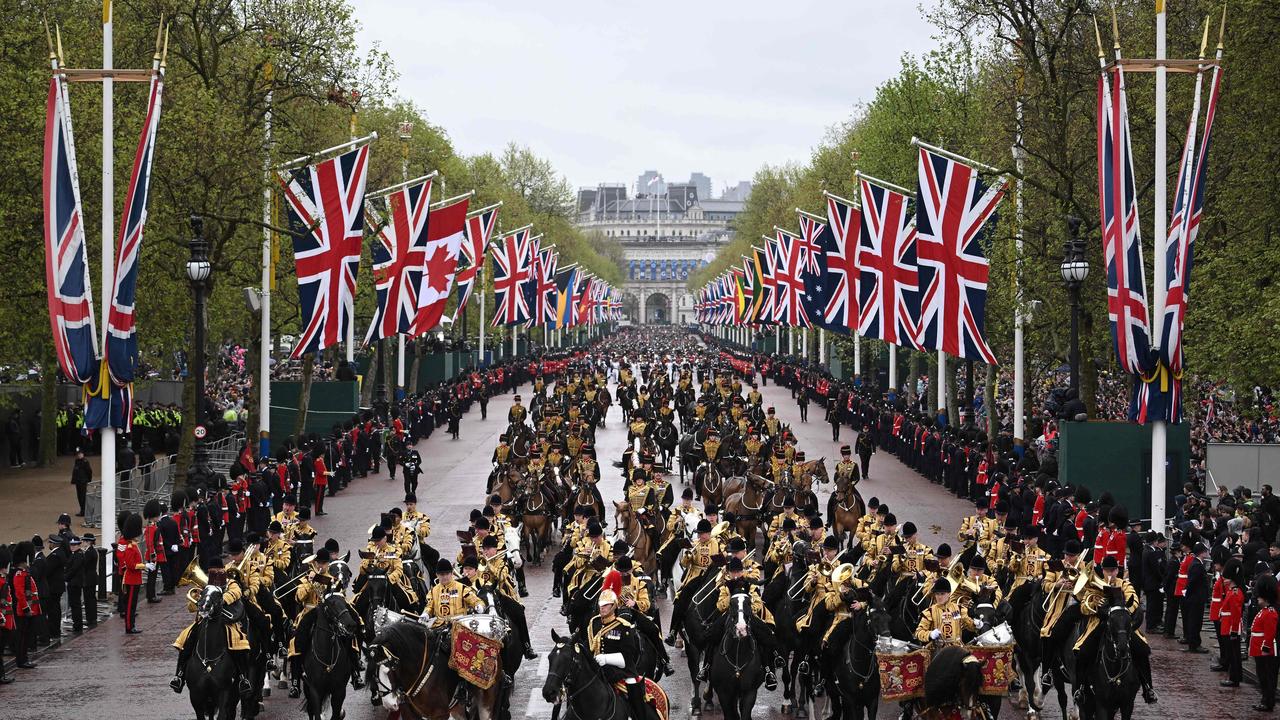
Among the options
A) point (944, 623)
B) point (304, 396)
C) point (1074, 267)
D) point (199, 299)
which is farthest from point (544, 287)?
point (944, 623)

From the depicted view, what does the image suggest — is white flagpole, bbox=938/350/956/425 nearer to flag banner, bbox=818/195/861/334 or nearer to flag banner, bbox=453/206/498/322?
flag banner, bbox=818/195/861/334

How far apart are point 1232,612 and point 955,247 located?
11239 millimetres

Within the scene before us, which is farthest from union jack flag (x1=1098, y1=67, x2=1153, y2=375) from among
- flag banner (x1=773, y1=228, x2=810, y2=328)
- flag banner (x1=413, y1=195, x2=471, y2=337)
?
flag banner (x1=773, y1=228, x2=810, y2=328)

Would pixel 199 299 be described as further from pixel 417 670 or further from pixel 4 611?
pixel 417 670

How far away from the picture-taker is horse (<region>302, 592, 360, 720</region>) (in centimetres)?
1295

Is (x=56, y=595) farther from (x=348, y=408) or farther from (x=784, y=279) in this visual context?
(x=784, y=279)

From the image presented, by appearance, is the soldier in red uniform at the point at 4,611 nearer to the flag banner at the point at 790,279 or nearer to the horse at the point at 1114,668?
the horse at the point at 1114,668

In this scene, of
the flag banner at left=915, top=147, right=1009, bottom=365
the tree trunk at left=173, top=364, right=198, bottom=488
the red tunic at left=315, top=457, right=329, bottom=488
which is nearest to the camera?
the flag banner at left=915, top=147, right=1009, bottom=365

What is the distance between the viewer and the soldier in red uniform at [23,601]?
1647 centimetres

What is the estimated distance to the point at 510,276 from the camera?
4900 cm

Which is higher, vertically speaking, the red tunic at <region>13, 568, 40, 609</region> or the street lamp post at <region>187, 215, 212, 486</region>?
the street lamp post at <region>187, 215, 212, 486</region>

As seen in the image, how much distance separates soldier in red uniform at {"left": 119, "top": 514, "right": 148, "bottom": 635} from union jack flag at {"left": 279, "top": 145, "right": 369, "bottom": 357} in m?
7.54

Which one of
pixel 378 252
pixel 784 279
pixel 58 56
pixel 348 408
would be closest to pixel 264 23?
pixel 378 252

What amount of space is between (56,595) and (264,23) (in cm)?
1868
